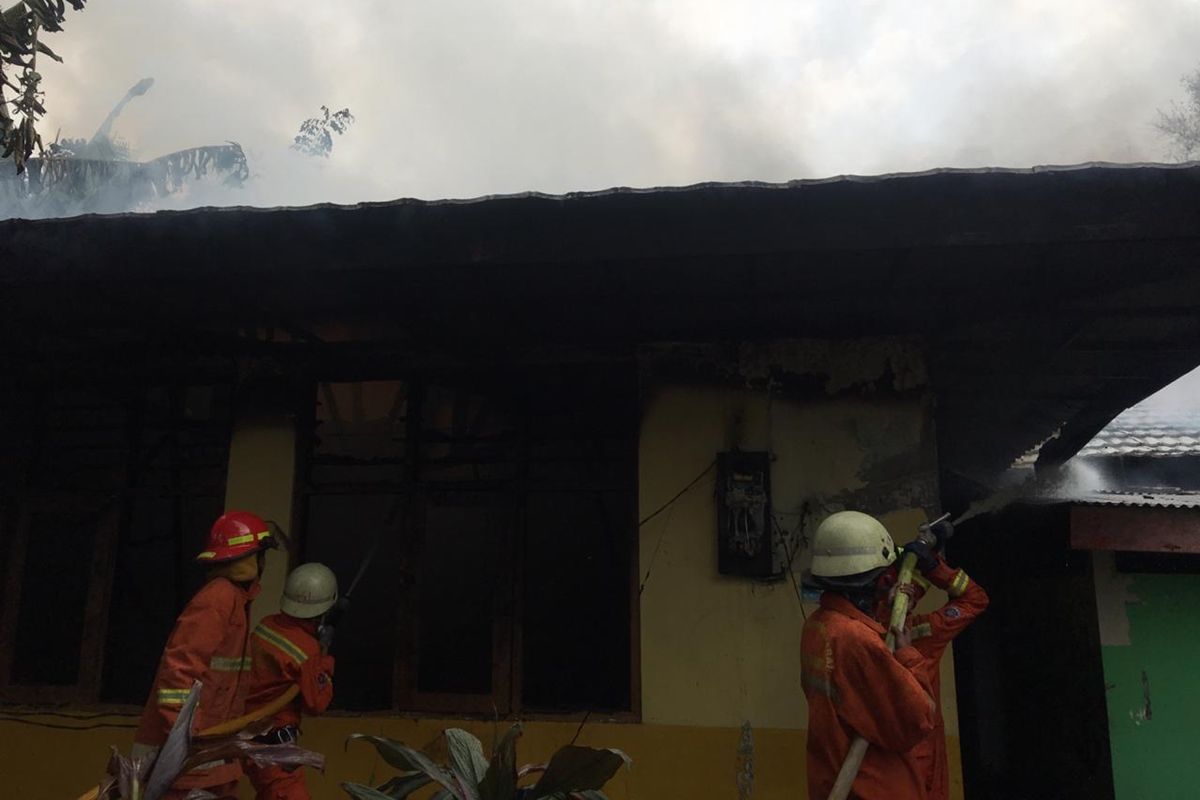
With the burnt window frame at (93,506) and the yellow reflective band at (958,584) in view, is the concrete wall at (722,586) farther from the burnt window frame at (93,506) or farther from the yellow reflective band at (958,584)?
the yellow reflective band at (958,584)

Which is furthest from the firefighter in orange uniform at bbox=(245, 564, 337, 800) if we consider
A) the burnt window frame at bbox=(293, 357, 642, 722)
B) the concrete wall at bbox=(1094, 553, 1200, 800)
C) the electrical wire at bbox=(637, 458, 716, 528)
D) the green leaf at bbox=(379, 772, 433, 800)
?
the concrete wall at bbox=(1094, 553, 1200, 800)

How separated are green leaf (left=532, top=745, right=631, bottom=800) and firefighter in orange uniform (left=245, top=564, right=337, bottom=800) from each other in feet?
7.91

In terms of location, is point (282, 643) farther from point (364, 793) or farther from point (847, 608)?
point (847, 608)

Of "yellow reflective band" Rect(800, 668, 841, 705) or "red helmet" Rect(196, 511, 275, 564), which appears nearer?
"yellow reflective band" Rect(800, 668, 841, 705)

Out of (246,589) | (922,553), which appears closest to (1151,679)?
(922,553)

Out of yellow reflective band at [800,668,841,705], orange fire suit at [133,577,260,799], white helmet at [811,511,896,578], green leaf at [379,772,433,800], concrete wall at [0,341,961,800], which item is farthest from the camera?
concrete wall at [0,341,961,800]

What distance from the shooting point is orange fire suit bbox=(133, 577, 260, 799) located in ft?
11.5

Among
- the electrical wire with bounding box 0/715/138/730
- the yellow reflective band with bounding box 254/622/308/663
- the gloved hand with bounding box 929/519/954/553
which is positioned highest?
the gloved hand with bounding box 929/519/954/553

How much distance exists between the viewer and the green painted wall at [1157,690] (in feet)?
16.0

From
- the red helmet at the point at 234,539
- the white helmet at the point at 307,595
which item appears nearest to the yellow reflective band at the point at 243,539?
the red helmet at the point at 234,539

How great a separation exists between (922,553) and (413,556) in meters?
3.03

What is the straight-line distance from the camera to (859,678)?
10.0 feet

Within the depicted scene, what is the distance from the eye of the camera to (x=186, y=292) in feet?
14.0

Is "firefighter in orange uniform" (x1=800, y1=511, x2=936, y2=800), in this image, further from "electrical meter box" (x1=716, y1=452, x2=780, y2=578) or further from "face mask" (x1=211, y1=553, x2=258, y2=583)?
"face mask" (x1=211, y1=553, x2=258, y2=583)
